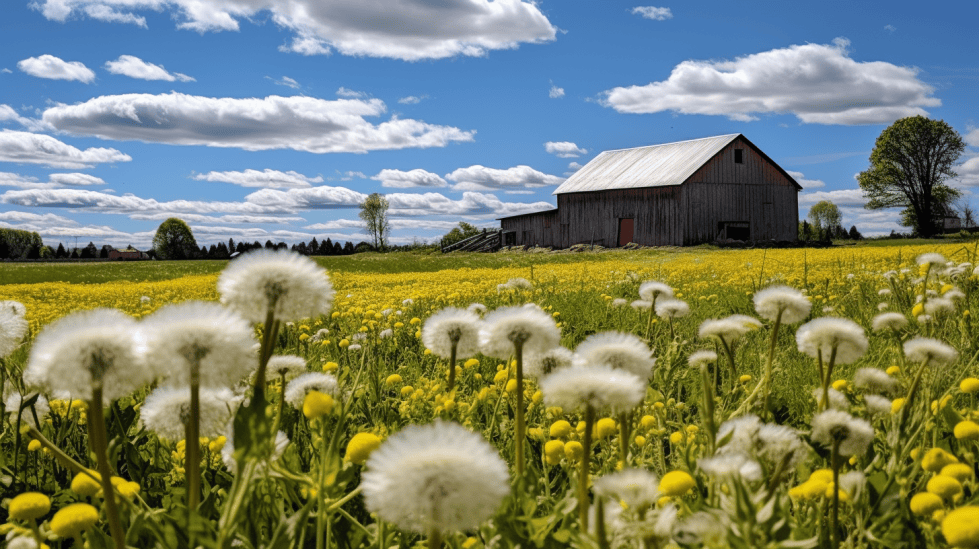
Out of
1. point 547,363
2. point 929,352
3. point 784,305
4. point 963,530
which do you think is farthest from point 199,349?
point 929,352

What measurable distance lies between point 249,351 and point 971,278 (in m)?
5.99

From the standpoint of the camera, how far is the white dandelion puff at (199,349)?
0.92m

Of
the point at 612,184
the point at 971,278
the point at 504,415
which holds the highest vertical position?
the point at 612,184

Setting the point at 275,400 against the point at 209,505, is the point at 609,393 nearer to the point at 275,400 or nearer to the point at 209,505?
the point at 209,505

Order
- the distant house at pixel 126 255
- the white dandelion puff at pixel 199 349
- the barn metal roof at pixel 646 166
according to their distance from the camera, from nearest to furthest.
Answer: the white dandelion puff at pixel 199 349 < the barn metal roof at pixel 646 166 < the distant house at pixel 126 255

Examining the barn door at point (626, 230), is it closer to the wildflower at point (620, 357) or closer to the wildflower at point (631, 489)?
the wildflower at point (620, 357)

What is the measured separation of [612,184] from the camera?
37281 mm

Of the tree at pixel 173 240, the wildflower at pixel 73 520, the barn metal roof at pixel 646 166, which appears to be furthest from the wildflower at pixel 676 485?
the tree at pixel 173 240

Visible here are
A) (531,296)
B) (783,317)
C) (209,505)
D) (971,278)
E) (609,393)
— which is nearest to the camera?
(609,393)

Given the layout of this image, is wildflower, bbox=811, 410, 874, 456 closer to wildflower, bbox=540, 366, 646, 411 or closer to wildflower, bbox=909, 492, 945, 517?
wildflower, bbox=909, 492, 945, 517

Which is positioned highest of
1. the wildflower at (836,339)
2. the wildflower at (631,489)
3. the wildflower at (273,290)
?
the wildflower at (273,290)

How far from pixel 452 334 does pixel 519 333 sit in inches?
14.7

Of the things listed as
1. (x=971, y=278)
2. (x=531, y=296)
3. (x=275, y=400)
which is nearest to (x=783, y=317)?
(x=275, y=400)

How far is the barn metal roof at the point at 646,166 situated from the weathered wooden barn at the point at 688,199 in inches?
2.4
